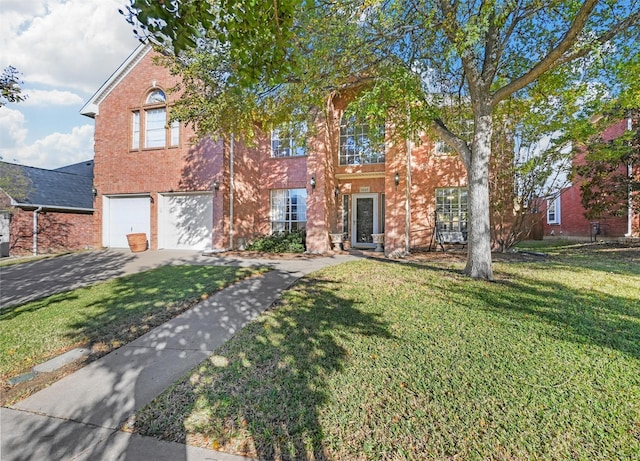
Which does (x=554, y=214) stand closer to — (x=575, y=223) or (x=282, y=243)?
(x=575, y=223)

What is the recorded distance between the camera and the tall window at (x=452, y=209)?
12.4 m

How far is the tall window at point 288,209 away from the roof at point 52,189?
33.1ft

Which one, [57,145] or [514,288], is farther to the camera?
[57,145]

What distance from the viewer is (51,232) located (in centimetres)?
1457

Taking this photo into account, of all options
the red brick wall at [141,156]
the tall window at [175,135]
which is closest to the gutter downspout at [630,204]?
the red brick wall at [141,156]

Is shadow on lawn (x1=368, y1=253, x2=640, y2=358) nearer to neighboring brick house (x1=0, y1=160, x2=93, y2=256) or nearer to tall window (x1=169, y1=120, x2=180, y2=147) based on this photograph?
tall window (x1=169, y1=120, x2=180, y2=147)

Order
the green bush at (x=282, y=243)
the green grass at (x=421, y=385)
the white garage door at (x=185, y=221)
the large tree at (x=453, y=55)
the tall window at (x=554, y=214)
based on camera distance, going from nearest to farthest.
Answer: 1. the green grass at (x=421, y=385)
2. the large tree at (x=453, y=55)
3. the green bush at (x=282, y=243)
4. the white garage door at (x=185, y=221)
5. the tall window at (x=554, y=214)

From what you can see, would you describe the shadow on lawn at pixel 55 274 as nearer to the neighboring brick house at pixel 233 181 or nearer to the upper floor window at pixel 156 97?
the neighboring brick house at pixel 233 181

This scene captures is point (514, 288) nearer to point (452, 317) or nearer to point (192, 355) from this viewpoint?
point (452, 317)

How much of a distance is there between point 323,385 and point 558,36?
952cm

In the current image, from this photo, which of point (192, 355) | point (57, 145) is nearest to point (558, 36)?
point (192, 355)

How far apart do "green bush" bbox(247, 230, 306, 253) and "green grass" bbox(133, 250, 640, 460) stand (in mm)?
7136

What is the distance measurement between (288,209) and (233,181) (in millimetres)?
2648

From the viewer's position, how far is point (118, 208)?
14031 millimetres
